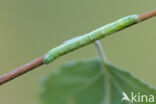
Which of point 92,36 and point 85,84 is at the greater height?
point 92,36

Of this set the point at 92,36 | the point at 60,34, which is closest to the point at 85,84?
the point at 92,36

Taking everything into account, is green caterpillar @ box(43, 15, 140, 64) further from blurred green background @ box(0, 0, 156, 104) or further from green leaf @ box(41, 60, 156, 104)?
blurred green background @ box(0, 0, 156, 104)

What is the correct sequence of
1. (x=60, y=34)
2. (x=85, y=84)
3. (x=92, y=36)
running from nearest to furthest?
(x=92, y=36) < (x=85, y=84) < (x=60, y=34)

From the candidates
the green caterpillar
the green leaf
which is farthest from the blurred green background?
the green caterpillar

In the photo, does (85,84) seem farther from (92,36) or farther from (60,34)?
(60,34)

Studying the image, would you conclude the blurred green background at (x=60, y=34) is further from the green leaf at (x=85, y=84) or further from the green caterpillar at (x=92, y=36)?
the green caterpillar at (x=92, y=36)

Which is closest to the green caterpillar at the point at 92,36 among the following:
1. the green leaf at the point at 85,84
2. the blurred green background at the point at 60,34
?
the green leaf at the point at 85,84

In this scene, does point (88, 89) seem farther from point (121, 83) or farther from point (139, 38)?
point (139, 38)
